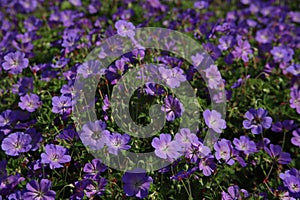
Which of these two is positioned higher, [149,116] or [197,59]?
[197,59]

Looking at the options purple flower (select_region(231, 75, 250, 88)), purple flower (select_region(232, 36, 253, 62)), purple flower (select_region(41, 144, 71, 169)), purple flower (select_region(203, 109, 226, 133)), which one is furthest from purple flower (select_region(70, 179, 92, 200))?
purple flower (select_region(232, 36, 253, 62))

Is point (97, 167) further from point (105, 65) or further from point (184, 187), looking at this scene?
point (105, 65)

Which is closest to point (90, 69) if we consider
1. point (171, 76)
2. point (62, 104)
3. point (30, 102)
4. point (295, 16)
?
point (62, 104)

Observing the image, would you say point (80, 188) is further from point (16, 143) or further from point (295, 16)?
point (295, 16)

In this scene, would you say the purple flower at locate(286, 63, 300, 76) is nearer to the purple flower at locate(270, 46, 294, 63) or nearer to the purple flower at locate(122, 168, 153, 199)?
the purple flower at locate(270, 46, 294, 63)

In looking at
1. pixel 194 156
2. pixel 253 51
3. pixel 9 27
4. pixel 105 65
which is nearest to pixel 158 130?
pixel 194 156

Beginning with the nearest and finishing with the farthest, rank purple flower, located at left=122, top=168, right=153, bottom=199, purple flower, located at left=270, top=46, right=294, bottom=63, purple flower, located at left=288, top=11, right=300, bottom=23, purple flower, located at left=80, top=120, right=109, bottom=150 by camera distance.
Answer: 1. purple flower, located at left=122, top=168, right=153, bottom=199
2. purple flower, located at left=80, top=120, right=109, bottom=150
3. purple flower, located at left=270, top=46, right=294, bottom=63
4. purple flower, located at left=288, top=11, right=300, bottom=23

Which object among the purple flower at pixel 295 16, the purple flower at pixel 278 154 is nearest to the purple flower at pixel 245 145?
the purple flower at pixel 278 154
